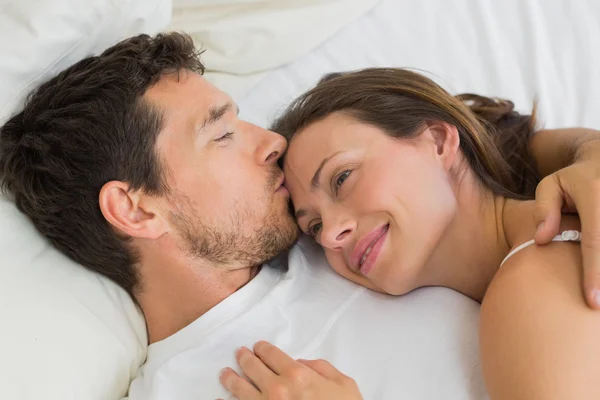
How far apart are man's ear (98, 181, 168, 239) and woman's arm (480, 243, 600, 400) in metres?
0.68

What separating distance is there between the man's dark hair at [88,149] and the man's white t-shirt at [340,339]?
0.24 m

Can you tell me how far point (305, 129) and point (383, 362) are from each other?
0.53 metres

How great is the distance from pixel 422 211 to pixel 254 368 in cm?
45

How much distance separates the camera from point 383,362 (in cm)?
120

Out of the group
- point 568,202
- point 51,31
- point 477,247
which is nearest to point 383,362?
point 477,247

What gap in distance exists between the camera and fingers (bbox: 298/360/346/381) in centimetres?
112

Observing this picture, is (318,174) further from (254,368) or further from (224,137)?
(254,368)

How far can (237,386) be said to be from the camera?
1.17 m

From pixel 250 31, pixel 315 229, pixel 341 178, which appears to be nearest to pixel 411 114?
pixel 341 178

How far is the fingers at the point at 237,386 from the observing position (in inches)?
45.1

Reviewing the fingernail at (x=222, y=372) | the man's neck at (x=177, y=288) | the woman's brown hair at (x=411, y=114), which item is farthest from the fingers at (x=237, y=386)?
the woman's brown hair at (x=411, y=114)

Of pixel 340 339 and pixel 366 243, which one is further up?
pixel 366 243

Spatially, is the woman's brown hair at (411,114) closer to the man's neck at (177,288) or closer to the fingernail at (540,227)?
the fingernail at (540,227)

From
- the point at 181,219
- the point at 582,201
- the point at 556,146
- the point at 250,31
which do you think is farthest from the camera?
the point at 250,31
